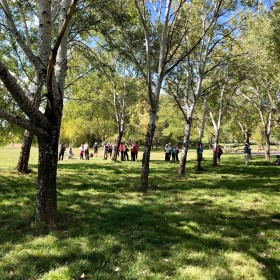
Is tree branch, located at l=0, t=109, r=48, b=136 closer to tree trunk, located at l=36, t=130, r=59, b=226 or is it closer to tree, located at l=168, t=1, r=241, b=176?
tree trunk, located at l=36, t=130, r=59, b=226

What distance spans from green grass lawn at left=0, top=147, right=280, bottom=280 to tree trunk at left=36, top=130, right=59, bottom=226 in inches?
12.8

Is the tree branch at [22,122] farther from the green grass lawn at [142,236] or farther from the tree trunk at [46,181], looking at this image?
the green grass lawn at [142,236]

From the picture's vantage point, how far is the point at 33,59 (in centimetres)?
595

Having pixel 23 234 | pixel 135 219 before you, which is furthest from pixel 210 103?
pixel 23 234

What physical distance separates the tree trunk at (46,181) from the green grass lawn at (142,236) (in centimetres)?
32

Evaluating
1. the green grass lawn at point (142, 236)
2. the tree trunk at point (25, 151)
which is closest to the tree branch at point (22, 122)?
the green grass lawn at point (142, 236)

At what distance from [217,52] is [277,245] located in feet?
52.8

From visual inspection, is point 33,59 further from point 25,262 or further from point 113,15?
point 113,15

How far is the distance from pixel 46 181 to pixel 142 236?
7.98ft

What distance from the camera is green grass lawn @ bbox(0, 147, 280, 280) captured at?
14.5 feet

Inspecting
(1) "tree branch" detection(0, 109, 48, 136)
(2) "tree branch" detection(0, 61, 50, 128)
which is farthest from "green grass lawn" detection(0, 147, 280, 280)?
(2) "tree branch" detection(0, 61, 50, 128)

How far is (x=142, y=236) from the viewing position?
592 cm

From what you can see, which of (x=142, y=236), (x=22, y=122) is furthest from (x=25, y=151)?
(x=142, y=236)

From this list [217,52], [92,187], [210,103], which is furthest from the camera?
[210,103]
